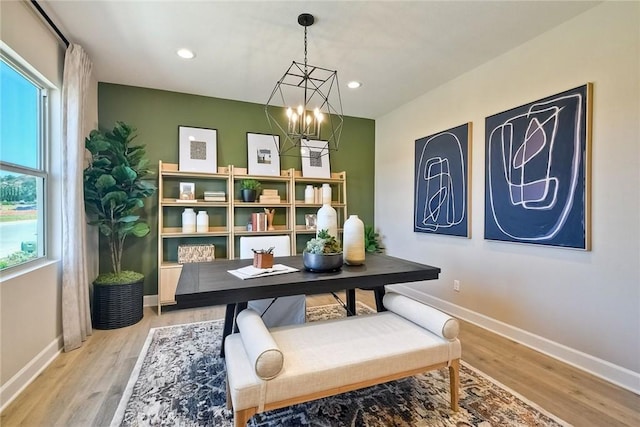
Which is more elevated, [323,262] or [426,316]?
[323,262]

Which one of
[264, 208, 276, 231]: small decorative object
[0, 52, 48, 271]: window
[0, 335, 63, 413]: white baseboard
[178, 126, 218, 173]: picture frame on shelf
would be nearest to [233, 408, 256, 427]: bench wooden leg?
[0, 335, 63, 413]: white baseboard

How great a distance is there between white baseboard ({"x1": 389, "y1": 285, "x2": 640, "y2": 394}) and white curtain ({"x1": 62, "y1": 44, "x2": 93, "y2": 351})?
359cm

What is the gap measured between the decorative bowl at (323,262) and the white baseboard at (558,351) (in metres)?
1.87

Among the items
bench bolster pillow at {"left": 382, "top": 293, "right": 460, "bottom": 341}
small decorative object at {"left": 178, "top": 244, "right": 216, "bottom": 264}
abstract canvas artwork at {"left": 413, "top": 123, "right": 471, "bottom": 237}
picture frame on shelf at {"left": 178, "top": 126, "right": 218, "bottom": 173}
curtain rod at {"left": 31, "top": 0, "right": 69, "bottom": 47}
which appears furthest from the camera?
picture frame on shelf at {"left": 178, "top": 126, "right": 218, "bottom": 173}

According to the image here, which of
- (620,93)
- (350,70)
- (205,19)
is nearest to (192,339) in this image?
(205,19)

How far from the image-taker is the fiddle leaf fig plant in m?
2.79

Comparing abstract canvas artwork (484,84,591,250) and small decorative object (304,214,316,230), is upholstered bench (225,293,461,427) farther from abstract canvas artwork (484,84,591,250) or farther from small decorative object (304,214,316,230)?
small decorative object (304,214,316,230)

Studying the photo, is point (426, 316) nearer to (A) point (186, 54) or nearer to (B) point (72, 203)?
(B) point (72, 203)

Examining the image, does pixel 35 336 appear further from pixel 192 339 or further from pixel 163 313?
pixel 163 313

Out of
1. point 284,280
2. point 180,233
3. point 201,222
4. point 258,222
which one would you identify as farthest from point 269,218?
point 284,280

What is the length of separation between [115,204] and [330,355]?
8.50 feet

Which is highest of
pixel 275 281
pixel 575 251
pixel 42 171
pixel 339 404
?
pixel 42 171

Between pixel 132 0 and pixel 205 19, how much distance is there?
0.47 meters

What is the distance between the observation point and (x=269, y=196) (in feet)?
13.3
